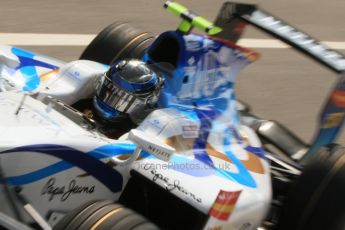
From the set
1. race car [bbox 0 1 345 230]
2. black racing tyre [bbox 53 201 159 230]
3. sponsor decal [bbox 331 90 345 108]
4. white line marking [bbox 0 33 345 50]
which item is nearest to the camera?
black racing tyre [bbox 53 201 159 230]

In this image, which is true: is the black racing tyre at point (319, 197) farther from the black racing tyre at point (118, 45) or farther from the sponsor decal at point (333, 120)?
the black racing tyre at point (118, 45)

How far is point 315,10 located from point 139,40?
5.48 m

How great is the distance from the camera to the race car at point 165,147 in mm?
3484

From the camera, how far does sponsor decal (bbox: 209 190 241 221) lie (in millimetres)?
3557

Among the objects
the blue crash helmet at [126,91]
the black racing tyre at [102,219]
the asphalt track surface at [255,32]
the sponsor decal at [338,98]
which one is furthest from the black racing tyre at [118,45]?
the black racing tyre at [102,219]

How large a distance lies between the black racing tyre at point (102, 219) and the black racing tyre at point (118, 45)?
216 cm

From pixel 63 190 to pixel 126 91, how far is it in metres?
0.69

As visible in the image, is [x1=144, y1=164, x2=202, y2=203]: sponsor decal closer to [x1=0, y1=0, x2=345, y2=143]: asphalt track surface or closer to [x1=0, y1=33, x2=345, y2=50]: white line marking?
[x1=0, y1=0, x2=345, y2=143]: asphalt track surface

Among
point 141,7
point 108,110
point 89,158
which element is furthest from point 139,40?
point 141,7

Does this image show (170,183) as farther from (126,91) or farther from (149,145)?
(126,91)

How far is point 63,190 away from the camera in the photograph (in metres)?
3.55

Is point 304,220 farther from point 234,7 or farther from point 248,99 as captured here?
point 248,99

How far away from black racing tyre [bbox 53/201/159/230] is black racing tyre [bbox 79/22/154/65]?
2156mm

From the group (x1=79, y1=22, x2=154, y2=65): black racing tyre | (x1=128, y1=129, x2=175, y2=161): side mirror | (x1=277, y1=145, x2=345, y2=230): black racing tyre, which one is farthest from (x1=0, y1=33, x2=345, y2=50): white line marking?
(x1=128, y1=129, x2=175, y2=161): side mirror
